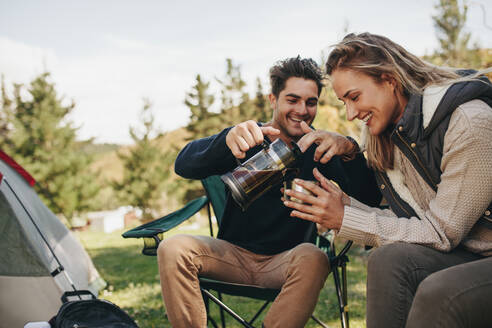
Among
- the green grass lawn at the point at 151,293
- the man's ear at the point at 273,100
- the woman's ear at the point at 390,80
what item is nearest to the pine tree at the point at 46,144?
the green grass lawn at the point at 151,293

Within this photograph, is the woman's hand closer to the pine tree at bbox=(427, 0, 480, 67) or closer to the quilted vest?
the quilted vest

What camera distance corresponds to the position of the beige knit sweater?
1.26 meters

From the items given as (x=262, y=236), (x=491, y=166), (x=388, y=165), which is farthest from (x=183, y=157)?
(x=491, y=166)

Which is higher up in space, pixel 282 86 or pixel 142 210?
pixel 282 86

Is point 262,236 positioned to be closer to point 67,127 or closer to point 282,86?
point 282,86

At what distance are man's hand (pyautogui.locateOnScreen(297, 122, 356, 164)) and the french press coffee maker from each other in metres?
0.16

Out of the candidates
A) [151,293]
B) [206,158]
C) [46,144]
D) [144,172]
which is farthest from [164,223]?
[144,172]

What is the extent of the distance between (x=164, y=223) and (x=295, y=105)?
1.03 metres

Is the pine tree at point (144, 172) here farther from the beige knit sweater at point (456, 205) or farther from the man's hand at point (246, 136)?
the beige knit sweater at point (456, 205)

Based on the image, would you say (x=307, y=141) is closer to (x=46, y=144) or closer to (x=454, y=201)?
(x=454, y=201)

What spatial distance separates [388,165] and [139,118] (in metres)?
14.8

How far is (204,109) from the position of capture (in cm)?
1611

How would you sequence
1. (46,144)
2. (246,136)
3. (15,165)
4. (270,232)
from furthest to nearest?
(46,144), (15,165), (270,232), (246,136)

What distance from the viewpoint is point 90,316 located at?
1758 millimetres
